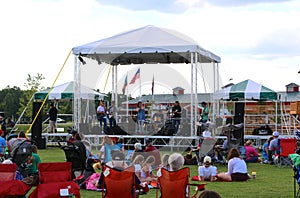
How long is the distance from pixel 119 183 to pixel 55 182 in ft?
2.80

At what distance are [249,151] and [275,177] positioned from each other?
369 centimetres

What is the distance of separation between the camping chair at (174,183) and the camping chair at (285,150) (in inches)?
287

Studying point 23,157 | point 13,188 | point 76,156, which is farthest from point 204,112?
point 13,188

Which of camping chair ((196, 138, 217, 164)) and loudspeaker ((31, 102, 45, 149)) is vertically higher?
loudspeaker ((31, 102, 45, 149))

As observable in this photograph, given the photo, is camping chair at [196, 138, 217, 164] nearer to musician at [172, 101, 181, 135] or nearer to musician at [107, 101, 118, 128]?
musician at [172, 101, 181, 135]

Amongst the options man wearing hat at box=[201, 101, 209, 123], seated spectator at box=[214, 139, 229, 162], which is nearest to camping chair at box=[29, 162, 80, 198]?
seated spectator at box=[214, 139, 229, 162]

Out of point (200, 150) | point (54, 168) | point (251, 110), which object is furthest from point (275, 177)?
point (251, 110)

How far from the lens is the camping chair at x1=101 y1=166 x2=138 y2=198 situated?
707 centimetres

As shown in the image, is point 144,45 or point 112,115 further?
point 112,115

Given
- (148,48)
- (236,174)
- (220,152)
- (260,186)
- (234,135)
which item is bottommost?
(260,186)

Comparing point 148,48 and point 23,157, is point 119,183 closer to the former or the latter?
point 23,157

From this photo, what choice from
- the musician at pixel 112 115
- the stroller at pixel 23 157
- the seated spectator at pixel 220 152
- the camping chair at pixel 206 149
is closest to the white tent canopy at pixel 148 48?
the musician at pixel 112 115

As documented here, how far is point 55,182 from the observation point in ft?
22.1

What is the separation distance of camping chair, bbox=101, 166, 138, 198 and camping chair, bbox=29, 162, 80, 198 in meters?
0.53
